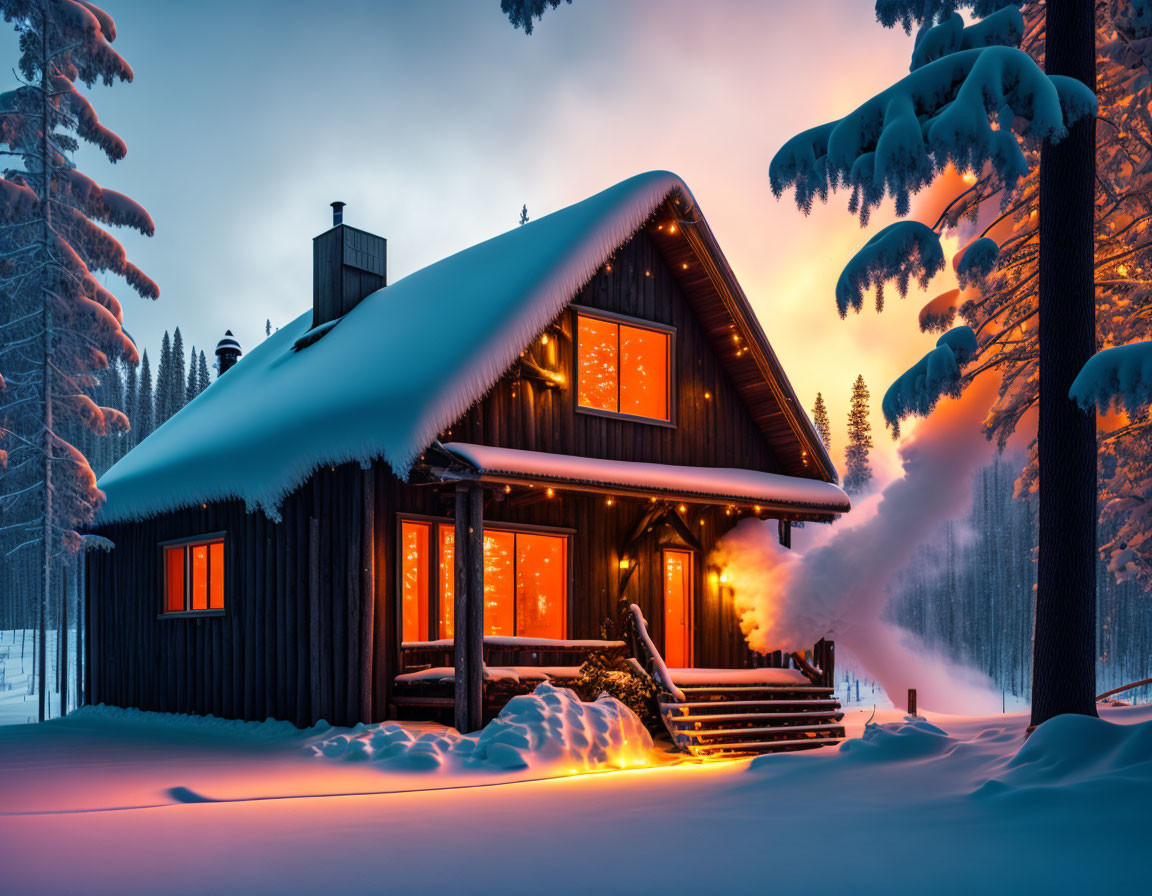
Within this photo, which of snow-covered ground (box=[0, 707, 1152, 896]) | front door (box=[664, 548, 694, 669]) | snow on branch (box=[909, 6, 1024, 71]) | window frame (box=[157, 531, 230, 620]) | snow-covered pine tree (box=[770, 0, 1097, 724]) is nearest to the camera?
snow-covered ground (box=[0, 707, 1152, 896])

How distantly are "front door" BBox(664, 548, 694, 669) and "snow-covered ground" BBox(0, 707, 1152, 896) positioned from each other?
6.87 m

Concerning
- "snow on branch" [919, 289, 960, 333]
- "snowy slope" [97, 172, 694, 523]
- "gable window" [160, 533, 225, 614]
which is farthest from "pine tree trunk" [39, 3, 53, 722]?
"snow on branch" [919, 289, 960, 333]

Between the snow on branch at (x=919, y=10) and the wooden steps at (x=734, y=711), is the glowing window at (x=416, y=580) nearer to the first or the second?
the wooden steps at (x=734, y=711)

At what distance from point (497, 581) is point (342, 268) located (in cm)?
737

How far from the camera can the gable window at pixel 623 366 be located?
16.4 metres

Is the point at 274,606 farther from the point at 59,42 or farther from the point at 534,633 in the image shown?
the point at 59,42

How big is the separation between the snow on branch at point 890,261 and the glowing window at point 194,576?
394 inches

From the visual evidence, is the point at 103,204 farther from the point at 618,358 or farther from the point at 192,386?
the point at 192,386

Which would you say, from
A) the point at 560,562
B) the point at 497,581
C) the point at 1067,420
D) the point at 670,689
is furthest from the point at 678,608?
the point at 1067,420

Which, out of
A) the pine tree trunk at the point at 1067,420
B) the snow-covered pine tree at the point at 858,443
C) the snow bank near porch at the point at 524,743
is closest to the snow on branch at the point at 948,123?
the pine tree trunk at the point at 1067,420

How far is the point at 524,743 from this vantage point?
38.6ft

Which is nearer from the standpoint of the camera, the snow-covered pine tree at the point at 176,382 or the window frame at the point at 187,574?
the window frame at the point at 187,574

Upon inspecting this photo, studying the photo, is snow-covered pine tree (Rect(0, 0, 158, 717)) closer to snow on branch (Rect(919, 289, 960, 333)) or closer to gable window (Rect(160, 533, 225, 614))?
gable window (Rect(160, 533, 225, 614))

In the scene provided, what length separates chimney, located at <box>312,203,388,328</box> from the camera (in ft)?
65.2
